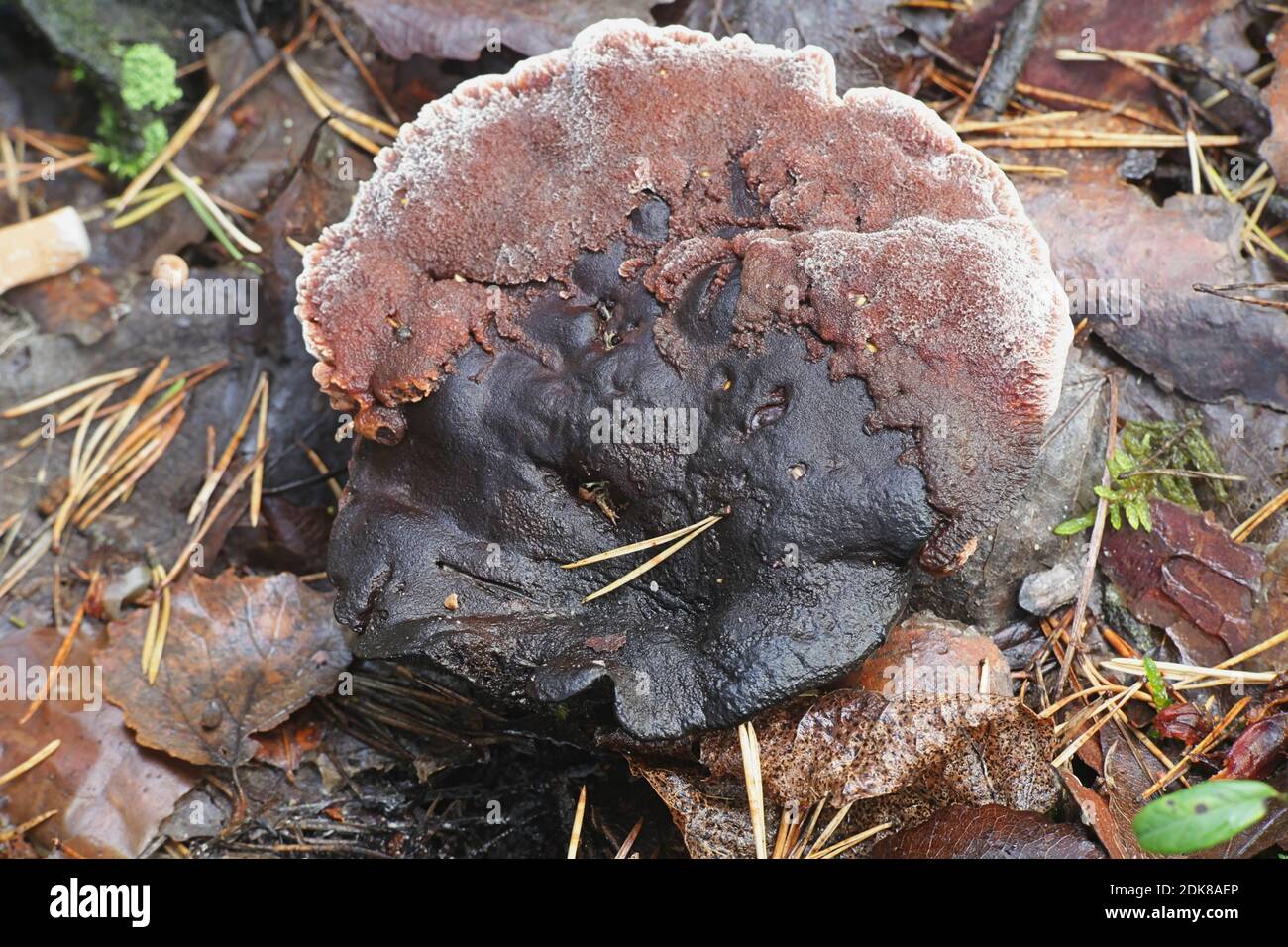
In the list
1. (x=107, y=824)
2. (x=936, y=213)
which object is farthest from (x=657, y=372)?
(x=107, y=824)

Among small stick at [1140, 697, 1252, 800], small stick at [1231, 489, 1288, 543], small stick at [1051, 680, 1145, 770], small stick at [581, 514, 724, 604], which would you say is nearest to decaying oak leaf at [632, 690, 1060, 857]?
small stick at [1051, 680, 1145, 770]

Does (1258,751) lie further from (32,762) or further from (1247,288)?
(32,762)

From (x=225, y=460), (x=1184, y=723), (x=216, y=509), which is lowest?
(x=216, y=509)

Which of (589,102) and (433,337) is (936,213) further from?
(433,337)

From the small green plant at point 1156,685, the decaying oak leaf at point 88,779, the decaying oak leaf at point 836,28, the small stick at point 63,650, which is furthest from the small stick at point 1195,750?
the small stick at point 63,650

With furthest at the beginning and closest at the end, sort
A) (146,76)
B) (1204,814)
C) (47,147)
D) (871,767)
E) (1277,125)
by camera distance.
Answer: (47,147)
(146,76)
(1277,125)
(871,767)
(1204,814)

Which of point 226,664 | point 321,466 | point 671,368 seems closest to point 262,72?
point 321,466
